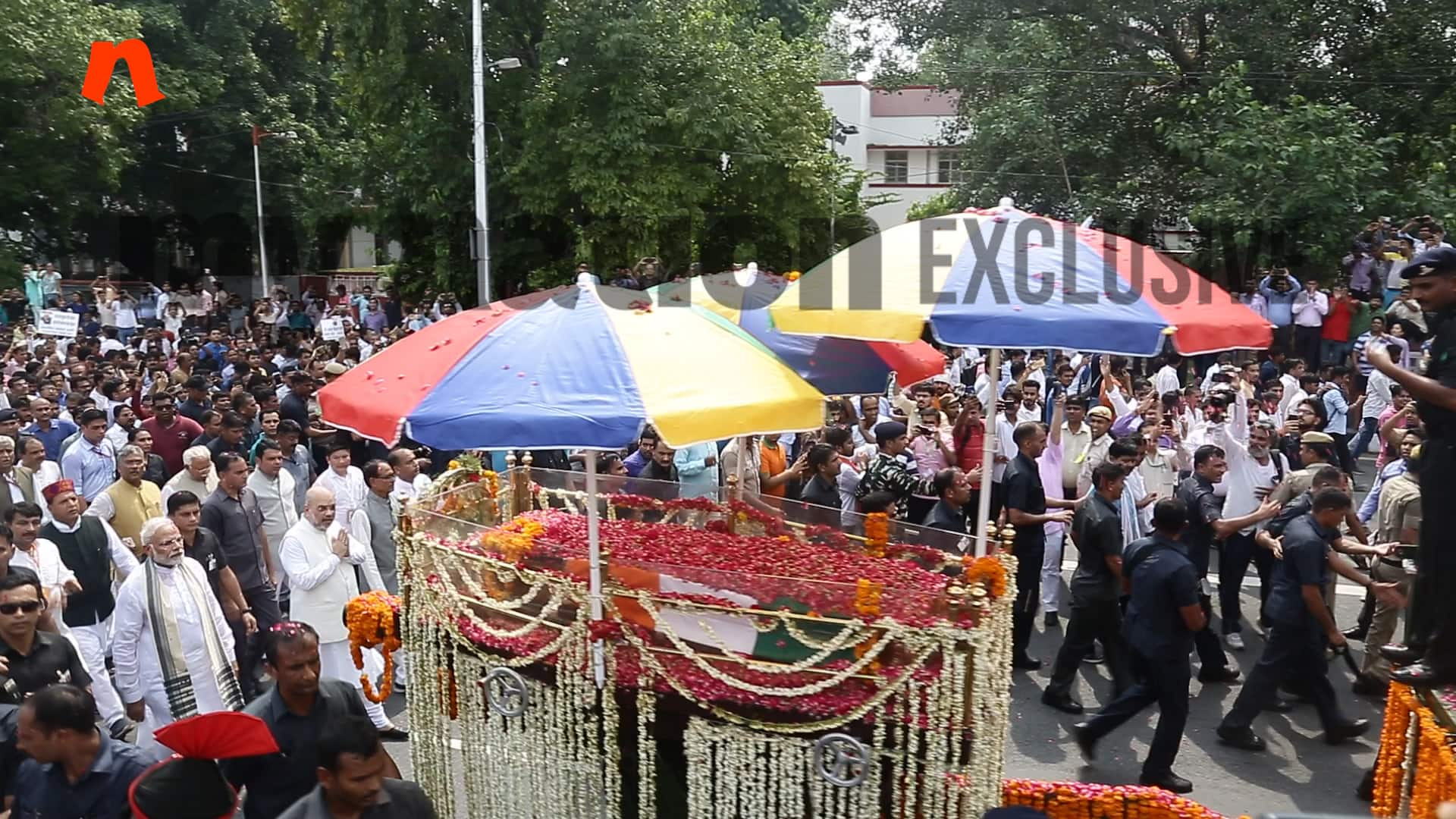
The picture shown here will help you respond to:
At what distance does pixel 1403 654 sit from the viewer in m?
4.39

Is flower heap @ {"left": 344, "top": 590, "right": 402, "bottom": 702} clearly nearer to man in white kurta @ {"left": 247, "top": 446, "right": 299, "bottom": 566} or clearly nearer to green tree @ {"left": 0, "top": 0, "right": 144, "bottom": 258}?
man in white kurta @ {"left": 247, "top": 446, "right": 299, "bottom": 566}

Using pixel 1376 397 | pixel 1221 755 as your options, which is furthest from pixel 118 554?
pixel 1376 397

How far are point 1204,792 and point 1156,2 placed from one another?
15865 millimetres

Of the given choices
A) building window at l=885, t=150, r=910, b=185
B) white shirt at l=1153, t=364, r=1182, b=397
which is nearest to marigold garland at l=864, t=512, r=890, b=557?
white shirt at l=1153, t=364, r=1182, b=397

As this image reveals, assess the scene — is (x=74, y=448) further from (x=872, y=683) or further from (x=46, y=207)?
(x=46, y=207)

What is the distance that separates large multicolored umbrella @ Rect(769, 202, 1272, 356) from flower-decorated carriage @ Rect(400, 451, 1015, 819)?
3.14ft

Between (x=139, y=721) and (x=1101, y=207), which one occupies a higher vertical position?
(x=1101, y=207)

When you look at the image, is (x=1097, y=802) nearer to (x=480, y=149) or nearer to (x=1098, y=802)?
(x=1098, y=802)

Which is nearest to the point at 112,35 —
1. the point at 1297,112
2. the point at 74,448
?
the point at 74,448

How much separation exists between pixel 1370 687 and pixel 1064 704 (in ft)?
6.33

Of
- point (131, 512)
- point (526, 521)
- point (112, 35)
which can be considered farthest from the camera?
point (112, 35)

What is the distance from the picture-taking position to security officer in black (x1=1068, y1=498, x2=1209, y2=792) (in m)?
6.36

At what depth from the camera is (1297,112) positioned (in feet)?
56.5

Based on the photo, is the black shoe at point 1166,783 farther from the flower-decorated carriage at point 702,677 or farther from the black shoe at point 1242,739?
the flower-decorated carriage at point 702,677
